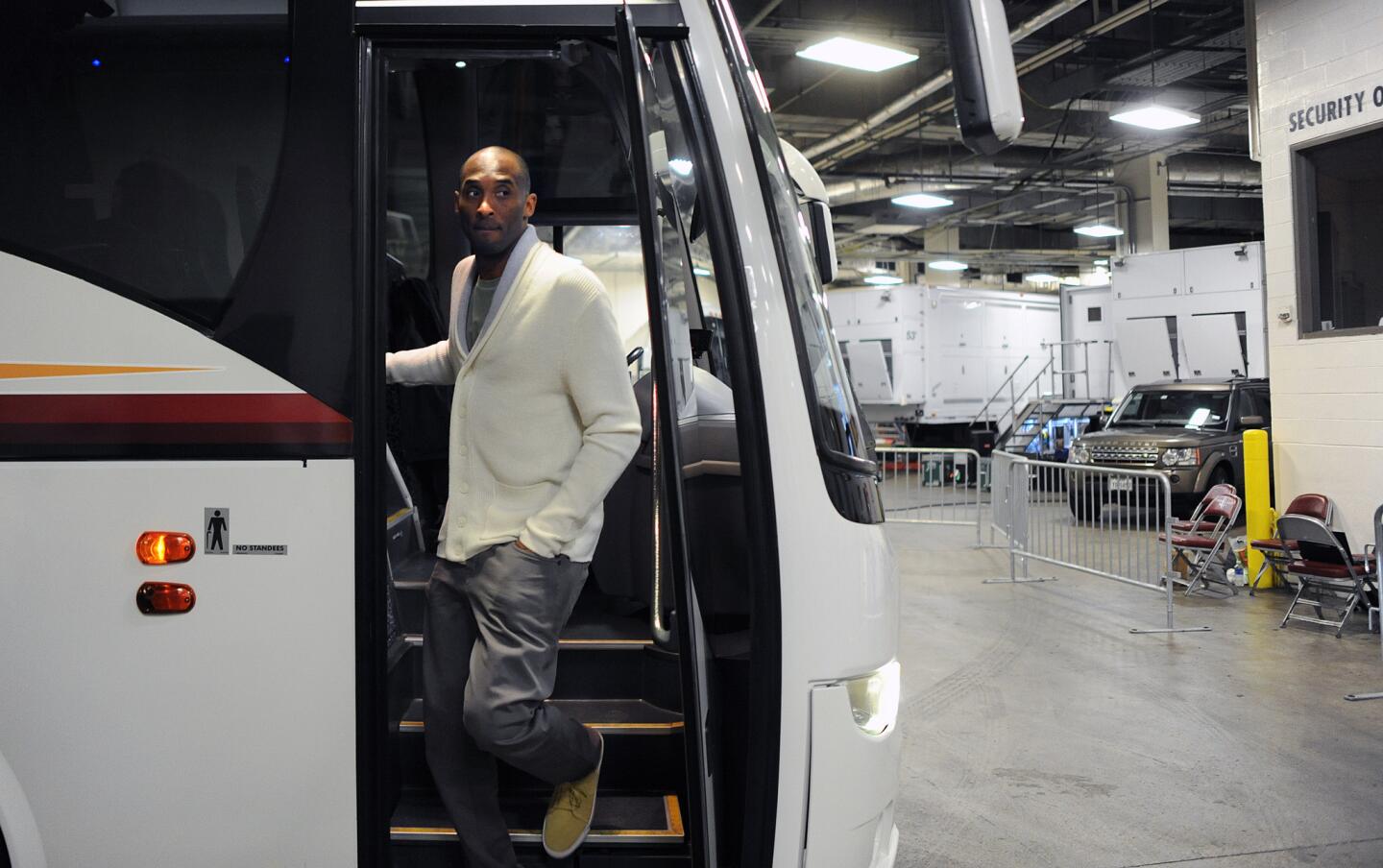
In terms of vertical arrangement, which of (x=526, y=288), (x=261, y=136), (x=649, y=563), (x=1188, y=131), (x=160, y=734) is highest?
(x=1188, y=131)

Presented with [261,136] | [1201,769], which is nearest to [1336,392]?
[1201,769]

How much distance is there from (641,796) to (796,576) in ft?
3.38

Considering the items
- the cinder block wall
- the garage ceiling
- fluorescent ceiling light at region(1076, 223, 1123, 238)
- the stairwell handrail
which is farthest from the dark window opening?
the stairwell handrail

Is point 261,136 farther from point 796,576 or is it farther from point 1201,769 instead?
point 1201,769

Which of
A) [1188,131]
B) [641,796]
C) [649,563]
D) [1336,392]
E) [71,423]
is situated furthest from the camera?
[1188,131]

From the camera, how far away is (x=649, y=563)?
13.1ft

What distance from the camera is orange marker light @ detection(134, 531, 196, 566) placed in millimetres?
2430

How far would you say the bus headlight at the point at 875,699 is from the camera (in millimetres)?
2566

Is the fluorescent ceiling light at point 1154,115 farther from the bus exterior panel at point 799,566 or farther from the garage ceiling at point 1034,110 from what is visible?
the bus exterior panel at point 799,566

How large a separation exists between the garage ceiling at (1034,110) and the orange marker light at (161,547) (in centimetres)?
1019

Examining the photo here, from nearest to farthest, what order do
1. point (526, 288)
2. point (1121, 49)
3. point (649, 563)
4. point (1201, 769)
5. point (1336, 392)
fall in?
point (526, 288)
point (649, 563)
point (1201, 769)
point (1336, 392)
point (1121, 49)

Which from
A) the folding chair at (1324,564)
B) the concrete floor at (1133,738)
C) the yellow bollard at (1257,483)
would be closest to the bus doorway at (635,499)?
the concrete floor at (1133,738)

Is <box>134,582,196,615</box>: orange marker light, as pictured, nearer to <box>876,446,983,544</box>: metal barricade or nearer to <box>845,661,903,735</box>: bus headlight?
<box>845,661,903,735</box>: bus headlight

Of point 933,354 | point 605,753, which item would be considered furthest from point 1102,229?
point 605,753
